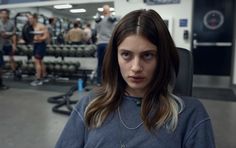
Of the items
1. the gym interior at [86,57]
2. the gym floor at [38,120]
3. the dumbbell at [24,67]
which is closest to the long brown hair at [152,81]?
the gym floor at [38,120]

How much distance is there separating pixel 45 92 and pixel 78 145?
4.23 metres

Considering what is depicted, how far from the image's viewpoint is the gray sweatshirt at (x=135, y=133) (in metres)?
0.90

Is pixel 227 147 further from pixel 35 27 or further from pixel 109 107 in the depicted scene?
pixel 35 27

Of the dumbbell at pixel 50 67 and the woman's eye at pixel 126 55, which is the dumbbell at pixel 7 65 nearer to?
the dumbbell at pixel 50 67

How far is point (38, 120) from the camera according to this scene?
3.26 m

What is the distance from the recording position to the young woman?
35.6 inches

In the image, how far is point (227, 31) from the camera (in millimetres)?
5691

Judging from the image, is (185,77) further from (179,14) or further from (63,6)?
(63,6)

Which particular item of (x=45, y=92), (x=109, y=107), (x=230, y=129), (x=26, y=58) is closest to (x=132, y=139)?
(x=109, y=107)

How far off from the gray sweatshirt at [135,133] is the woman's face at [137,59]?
4.4 inches

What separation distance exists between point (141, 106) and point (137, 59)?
0.60 feet

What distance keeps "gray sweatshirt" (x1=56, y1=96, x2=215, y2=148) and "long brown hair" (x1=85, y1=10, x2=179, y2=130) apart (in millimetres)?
27

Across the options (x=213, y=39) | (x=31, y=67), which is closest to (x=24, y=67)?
(x=31, y=67)

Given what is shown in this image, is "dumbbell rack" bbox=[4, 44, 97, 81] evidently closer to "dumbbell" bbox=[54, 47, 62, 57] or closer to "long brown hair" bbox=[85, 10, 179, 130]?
"dumbbell" bbox=[54, 47, 62, 57]
